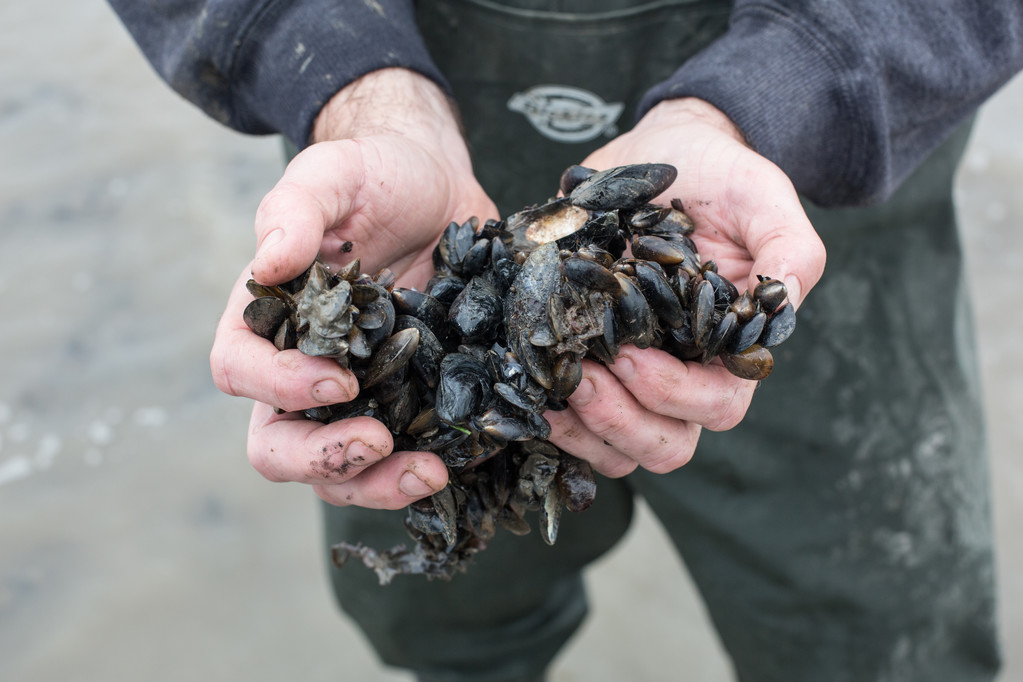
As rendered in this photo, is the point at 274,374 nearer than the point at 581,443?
Yes

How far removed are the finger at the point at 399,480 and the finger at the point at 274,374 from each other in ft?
0.59

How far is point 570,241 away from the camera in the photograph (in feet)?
5.41

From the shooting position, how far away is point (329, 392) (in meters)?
1.36

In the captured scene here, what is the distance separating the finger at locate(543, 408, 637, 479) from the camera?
160 cm

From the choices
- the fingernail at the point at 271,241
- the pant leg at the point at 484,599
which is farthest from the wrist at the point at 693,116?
the pant leg at the point at 484,599

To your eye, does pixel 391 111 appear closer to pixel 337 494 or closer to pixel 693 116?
pixel 693 116

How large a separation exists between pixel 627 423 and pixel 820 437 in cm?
113

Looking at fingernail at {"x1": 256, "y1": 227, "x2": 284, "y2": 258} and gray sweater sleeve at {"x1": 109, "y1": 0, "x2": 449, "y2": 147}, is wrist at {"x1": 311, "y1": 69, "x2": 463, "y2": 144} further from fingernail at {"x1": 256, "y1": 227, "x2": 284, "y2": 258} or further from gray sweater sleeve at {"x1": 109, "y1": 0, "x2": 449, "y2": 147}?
fingernail at {"x1": 256, "y1": 227, "x2": 284, "y2": 258}

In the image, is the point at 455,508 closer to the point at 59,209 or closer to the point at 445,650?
the point at 445,650

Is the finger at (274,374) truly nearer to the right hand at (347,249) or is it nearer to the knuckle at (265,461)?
the right hand at (347,249)

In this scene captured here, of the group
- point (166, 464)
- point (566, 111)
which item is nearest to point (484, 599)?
point (566, 111)

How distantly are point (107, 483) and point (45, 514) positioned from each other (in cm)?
27

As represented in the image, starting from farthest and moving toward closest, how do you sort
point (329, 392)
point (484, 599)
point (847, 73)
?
point (484, 599), point (847, 73), point (329, 392)

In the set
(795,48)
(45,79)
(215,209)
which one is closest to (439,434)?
(795,48)
